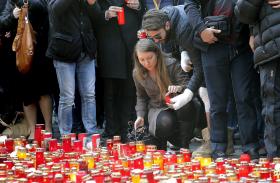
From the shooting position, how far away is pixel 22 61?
827 cm

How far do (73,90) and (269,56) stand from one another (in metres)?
2.73

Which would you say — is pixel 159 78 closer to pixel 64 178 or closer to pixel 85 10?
pixel 85 10

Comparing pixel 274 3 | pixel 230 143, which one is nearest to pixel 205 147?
pixel 230 143

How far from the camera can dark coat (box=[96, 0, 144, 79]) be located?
8.38m

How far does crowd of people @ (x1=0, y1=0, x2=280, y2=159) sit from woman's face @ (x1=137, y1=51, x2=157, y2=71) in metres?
0.01

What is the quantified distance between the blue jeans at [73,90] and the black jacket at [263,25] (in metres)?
2.37

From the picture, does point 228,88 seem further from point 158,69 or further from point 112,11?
point 112,11

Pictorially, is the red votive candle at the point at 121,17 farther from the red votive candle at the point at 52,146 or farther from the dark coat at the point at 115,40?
the red votive candle at the point at 52,146

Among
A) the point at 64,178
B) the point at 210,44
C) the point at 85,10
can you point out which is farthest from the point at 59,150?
the point at 85,10

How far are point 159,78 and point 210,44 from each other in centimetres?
74

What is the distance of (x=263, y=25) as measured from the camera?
6141 millimetres

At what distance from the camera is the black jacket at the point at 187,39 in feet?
23.3

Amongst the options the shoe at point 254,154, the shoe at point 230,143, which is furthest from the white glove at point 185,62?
the shoe at point 254,154

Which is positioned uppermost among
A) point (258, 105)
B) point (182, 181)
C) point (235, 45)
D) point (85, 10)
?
point (85, 10)
